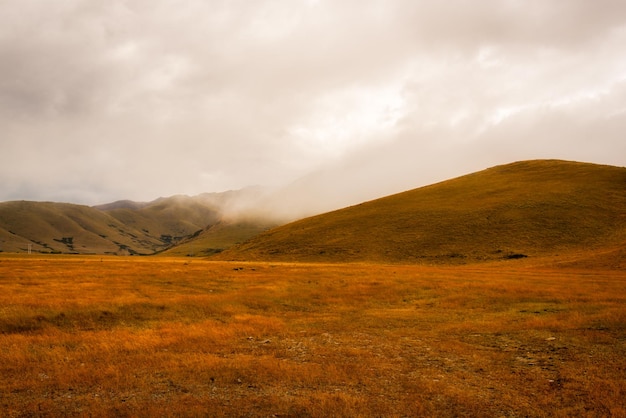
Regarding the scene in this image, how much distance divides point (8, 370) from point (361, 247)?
88.0 m

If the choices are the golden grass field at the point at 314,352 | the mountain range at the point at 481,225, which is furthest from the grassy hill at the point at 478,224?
the golden grass field at the point at 314,352

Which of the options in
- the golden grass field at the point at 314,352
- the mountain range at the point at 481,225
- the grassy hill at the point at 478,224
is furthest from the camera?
the grassy hill at the point at 478,224

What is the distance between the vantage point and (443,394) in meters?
14.1

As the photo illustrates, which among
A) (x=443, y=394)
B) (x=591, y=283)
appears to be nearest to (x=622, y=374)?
(x=443, y=394)

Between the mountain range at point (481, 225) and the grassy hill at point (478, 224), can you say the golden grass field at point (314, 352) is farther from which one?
the grassy hill at point (478, 224)

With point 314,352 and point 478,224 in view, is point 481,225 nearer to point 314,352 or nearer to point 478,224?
point 478,224

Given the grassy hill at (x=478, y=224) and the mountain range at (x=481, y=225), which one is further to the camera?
the grassy hill at (x=478, y=224)

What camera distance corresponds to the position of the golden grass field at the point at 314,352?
1344 cm

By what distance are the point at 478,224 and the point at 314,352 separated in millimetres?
90787

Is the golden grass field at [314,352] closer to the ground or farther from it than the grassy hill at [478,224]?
closer to the ground

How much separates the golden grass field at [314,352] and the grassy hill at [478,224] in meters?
49.7

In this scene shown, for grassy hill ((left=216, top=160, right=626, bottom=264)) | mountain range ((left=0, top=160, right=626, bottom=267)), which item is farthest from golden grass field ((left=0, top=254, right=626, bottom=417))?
grassy hill ((left=216, top=160, right=626, bottom=264))

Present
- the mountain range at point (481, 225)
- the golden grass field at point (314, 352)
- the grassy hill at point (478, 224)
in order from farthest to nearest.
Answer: the grassy hill at point (478, 224), the mountain range at point (481, 225), the golden grass field at point (314, 352)

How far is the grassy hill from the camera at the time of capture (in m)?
87.8
